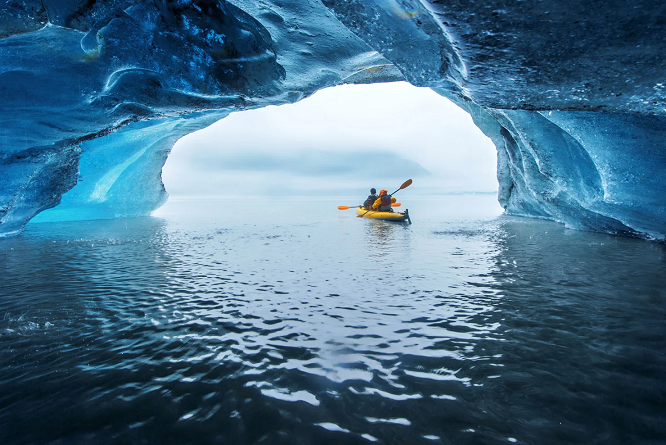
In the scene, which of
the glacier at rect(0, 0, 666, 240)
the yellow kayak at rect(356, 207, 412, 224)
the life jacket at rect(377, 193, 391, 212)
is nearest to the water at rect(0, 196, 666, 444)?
the glacier at rect(0, 0, 666, 240)

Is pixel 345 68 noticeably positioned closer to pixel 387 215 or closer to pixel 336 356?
pixel 336 356

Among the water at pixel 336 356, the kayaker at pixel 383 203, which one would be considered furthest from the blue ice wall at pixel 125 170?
the water at pixel 336 356

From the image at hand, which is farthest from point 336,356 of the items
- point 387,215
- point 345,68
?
point 387,215

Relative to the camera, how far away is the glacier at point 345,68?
12.3 ft

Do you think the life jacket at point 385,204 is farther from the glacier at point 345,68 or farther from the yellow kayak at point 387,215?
the glacier at point 345,68

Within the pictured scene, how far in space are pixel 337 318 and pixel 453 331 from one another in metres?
1.40

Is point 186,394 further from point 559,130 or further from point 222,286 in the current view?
point 559,130

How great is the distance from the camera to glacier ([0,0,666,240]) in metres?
3.76

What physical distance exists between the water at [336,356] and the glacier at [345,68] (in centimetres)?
294

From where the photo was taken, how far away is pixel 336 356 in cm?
343

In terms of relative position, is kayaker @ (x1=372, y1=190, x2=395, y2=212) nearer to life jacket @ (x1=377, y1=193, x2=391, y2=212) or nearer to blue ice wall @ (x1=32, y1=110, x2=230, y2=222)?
life jacket @ (x1=377, y1=193, x2=391, y2=212)

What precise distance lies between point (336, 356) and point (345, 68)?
6807mm

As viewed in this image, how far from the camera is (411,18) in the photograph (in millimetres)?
4172

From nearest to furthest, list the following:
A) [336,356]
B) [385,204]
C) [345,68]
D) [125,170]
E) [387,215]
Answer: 1. [336,356]
2. [345,68]
3. [387,215]
4. [385,204]
5. [125,170]
